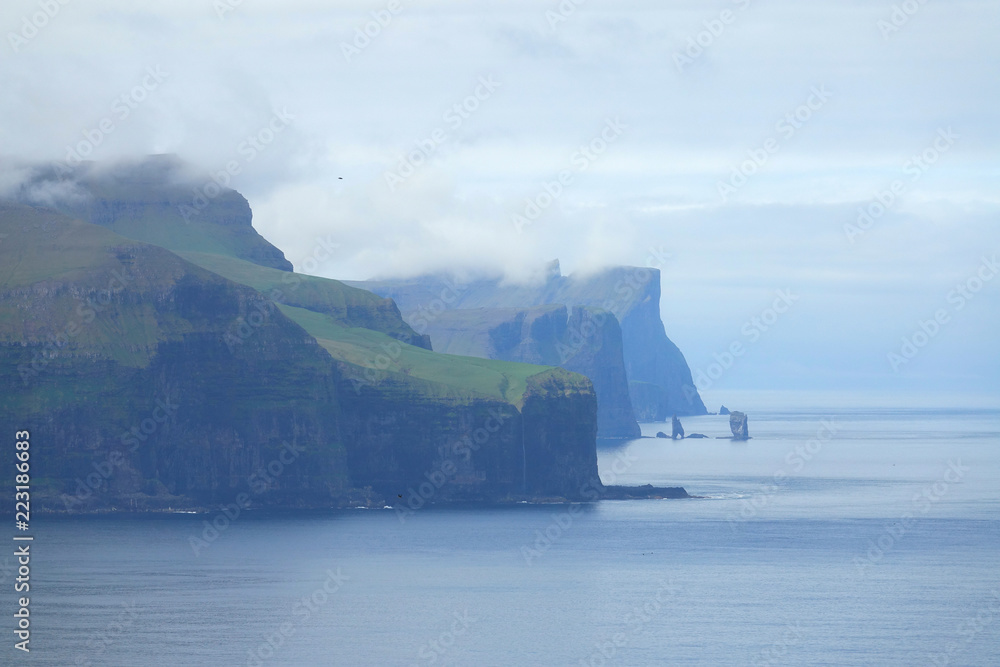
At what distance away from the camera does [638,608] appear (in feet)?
513

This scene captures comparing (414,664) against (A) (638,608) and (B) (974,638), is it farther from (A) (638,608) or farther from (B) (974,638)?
(B) (974,638)

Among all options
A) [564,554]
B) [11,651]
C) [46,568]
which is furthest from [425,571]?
[11,651]

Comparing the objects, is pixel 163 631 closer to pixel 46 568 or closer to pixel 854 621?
pixel 46 568

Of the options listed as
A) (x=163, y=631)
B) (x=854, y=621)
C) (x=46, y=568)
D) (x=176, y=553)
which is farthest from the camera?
(x=176, y=553)

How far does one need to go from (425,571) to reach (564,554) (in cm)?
2350

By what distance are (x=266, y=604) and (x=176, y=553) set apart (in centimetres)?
3757

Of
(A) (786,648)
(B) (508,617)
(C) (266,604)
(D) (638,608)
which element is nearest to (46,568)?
(C) (266,604)

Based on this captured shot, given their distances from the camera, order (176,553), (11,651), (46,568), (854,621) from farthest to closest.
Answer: (176,553), (46,568), (854,621), (11,651)

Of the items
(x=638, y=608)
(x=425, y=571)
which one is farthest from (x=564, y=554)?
(x=638, y=608)

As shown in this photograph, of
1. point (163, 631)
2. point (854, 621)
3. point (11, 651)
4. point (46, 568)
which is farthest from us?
point (46, 568)

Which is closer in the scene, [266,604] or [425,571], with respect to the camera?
[266,604]

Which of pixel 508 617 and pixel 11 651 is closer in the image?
pixel 11 651

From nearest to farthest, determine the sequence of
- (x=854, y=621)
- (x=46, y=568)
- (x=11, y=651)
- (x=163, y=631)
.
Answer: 1. (x=11, y=651)
2. (x=163, y=631)
3. (x=854, y=621)
4. (x=46, y=568)

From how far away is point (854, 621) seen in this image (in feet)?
490
